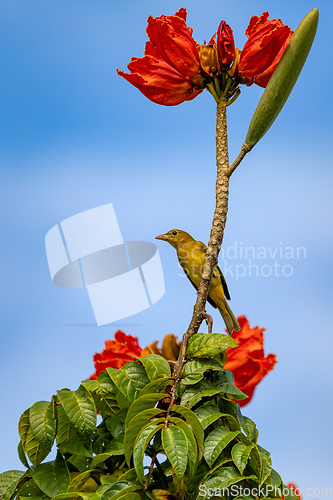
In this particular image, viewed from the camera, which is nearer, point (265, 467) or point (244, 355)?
point (265, 467)

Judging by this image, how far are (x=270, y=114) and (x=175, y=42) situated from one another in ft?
1.73

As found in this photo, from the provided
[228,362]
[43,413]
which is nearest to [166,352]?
[228,362]

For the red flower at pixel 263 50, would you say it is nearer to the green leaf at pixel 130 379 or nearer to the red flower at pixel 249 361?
the red flower at pixel 249 361

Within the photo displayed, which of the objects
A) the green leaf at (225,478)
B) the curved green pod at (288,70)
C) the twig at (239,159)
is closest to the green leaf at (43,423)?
the green leaf at (225,478)

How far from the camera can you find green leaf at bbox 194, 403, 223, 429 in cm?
198

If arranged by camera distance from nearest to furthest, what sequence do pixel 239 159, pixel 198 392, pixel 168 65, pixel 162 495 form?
pixel 162 495 → pixel 198 392 → pixel 239 159 → pixel 168 65

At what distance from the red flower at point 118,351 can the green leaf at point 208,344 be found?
551 mm

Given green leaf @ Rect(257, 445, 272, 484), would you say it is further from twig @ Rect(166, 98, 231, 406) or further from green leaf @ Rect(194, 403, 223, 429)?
twig @ Rect(166, 98, 231, 406)

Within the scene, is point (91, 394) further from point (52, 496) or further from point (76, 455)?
point (52, 496)

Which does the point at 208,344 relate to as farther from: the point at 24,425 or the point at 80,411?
the point at 24,425

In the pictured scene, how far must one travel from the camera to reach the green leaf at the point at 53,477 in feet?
6.99

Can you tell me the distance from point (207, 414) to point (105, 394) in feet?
1.44

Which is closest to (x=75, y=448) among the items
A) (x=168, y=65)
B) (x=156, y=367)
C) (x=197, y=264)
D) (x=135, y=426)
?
(x=135, y=426)

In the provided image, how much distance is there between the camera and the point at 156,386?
2.06 meters
